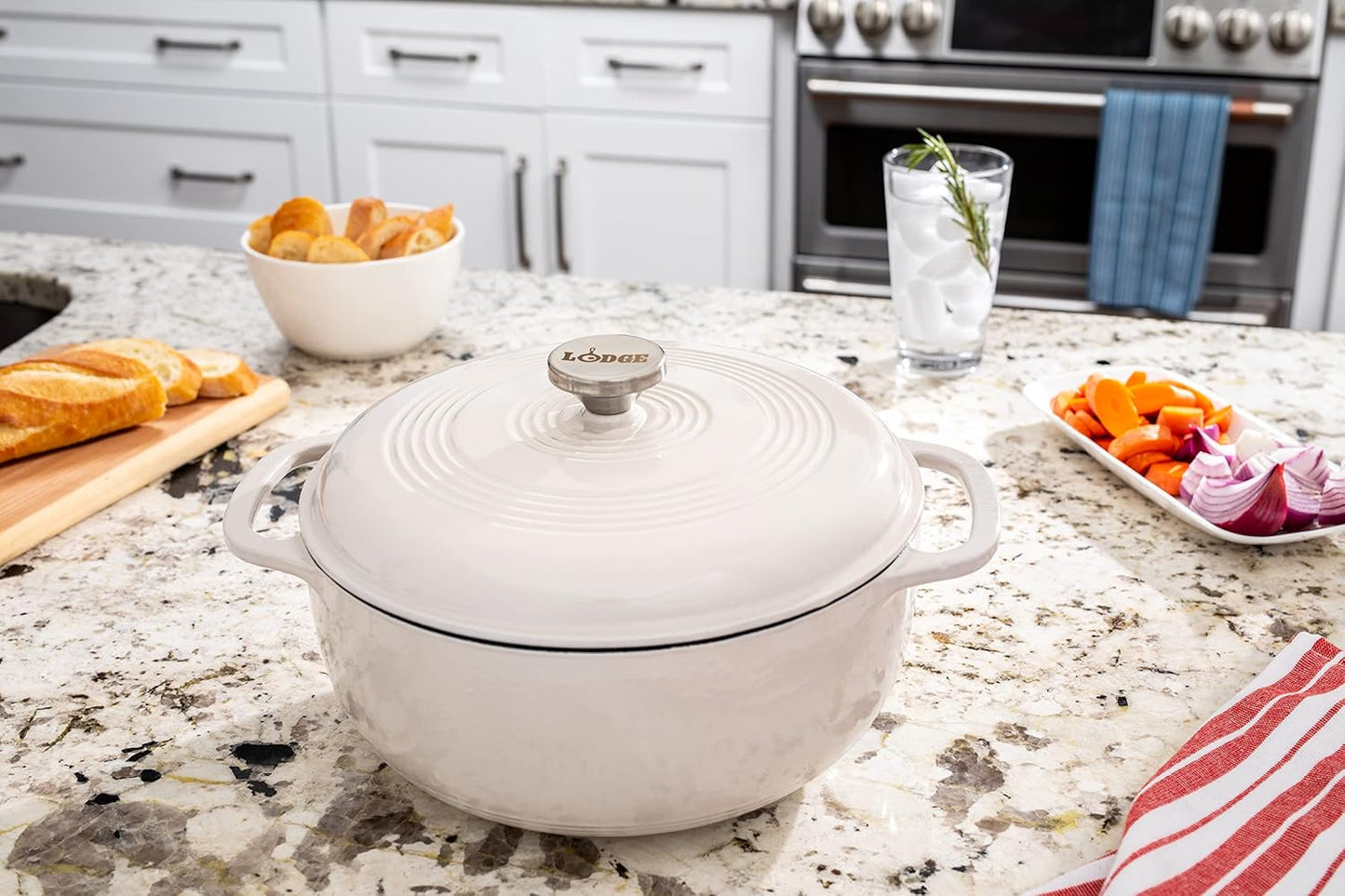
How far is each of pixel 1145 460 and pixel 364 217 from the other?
70 centimetres

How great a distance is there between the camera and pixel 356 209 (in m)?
1.19

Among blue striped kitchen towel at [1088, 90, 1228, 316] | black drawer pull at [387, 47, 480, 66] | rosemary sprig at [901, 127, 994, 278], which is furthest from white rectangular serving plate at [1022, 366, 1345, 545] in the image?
black drawer pull at [387, 47, 480, 66]

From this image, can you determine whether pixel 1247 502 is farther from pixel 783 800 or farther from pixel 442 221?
pixel 442 221

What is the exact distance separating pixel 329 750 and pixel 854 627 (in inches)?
11.5

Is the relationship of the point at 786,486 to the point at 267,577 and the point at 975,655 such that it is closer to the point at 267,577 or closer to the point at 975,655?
the point at 975,655

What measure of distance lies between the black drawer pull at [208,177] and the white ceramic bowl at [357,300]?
1.83 meters

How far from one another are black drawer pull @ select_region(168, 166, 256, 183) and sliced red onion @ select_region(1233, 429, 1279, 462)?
94.4 inches

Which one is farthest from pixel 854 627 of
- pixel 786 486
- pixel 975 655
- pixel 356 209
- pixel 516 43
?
pixel 516 43

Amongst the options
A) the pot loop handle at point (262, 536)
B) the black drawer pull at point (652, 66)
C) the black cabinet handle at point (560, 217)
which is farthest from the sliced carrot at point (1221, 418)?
the black cabinet handle at point (560, 217)

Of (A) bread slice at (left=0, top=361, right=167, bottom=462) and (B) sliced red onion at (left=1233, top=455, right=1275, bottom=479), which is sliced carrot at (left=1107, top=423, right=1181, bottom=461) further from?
(A) bread slice at (left=0, top=361, right=167, bottom=462)

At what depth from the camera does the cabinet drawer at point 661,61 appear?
97.6 inches

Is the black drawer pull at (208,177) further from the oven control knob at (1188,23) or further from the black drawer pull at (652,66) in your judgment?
the oven control knob at (1188,23)

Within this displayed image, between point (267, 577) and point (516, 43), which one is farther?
point (516, 43)

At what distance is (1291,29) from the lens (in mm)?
2203
